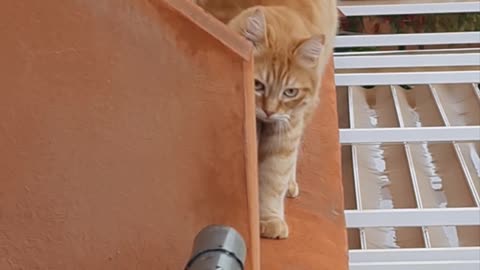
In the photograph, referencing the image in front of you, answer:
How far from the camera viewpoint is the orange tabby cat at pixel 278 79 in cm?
106

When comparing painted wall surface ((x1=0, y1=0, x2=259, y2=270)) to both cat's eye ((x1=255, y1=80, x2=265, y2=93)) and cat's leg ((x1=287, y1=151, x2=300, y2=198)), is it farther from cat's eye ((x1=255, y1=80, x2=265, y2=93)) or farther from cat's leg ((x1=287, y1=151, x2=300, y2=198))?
cat's leg ((x1=287, y1=151, x2=300, y2=198))

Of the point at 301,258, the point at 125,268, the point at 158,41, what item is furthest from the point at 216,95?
the point at 301,258

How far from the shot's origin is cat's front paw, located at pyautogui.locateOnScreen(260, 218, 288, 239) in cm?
110

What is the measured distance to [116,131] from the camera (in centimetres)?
68

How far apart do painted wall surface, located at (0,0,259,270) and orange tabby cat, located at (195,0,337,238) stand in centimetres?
34

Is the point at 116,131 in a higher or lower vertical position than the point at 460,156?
lower

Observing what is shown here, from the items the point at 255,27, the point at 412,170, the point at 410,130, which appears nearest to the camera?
the point at 255,27

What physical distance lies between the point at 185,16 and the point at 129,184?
0.49ft

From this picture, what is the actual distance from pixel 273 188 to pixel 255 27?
24 cm

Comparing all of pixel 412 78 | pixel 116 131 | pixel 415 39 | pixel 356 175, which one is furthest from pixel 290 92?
pixel 415 39

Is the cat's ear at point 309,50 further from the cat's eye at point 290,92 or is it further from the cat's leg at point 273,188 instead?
the cat's leg at point 273,188

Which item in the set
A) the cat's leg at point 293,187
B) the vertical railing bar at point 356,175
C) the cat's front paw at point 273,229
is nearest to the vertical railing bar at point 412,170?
the vertical railing bar at point 356,175

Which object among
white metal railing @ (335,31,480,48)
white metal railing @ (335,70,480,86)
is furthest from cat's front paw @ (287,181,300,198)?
white metal railing @ (335,31,480,48)

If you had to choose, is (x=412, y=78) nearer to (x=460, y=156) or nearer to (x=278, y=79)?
(x=460, y=156)
